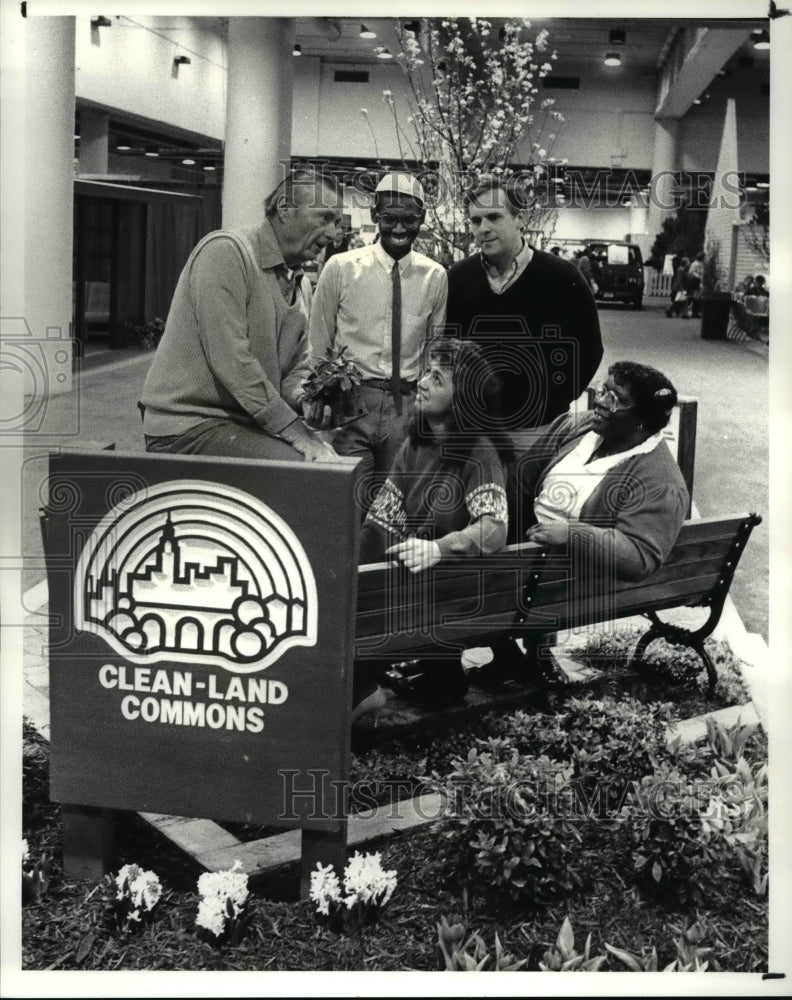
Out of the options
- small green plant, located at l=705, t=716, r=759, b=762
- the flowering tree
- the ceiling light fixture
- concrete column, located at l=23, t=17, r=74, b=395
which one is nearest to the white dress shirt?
the flowering tree

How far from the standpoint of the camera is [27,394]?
271 cm

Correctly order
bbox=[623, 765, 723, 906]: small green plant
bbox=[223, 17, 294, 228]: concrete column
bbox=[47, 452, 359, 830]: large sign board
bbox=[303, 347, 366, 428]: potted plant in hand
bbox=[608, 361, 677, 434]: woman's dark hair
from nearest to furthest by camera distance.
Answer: bbox=[47, 452, 359, 830]: large sign board
bbox=[623, 765, 723, 906]: small green plant
bbox=[223, 17, 294, 228]: concrete column
bbox=[303, 347, 366, 428]: potted plant in hand
bbox=[608, 361, 677, 434]: woman's dark hair

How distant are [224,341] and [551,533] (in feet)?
3.02

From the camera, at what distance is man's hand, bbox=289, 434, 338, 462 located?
2811 millimetres

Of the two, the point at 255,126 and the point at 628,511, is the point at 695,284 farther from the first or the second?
the point at 255,126

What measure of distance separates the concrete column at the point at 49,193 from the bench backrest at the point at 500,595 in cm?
81

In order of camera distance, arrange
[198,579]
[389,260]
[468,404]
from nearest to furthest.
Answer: [198,579], [468,404], [389,260]

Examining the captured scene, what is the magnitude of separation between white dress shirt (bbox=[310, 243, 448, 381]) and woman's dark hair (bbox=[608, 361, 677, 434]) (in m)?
0.44

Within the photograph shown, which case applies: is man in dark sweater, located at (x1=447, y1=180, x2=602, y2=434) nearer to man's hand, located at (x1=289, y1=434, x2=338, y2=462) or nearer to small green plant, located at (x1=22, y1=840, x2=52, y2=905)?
man's hand, located at (x1=289, y1=434, x2=338, y2=462)

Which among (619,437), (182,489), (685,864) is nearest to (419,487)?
(619,437)

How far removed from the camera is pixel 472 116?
146 inches

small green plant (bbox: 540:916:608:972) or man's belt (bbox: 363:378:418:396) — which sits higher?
man's belt (bbox: 363:378:418:396)

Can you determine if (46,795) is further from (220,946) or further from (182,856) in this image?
(220,946)

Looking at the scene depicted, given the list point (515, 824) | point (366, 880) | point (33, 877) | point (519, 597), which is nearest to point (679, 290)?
point (519, 597)
